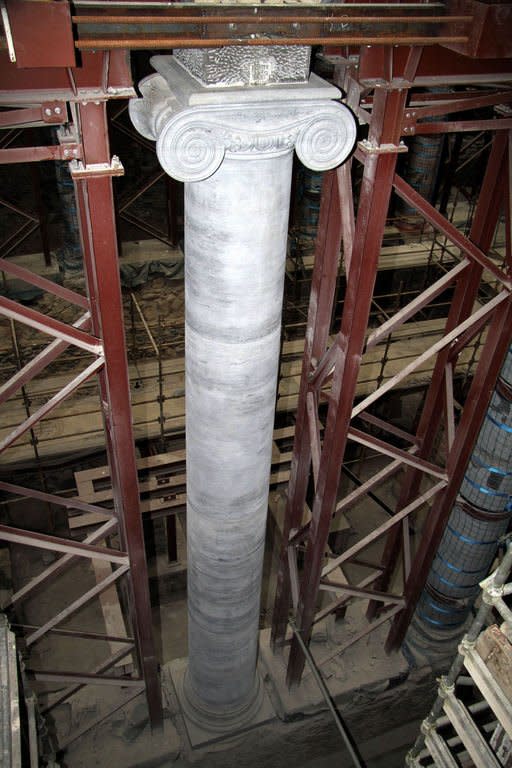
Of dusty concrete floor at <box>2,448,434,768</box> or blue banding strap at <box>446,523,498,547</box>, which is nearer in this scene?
blue banding strap at <box>446,523,498,547</box>

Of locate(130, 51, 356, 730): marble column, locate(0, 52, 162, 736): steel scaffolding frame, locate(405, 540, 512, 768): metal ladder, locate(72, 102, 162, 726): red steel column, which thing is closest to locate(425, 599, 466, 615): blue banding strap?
locate(130, 51, 356, 730): marble column

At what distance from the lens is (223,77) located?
4578 millimetres

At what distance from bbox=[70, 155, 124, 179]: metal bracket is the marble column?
36 cm

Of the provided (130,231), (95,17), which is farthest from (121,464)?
(130,231)

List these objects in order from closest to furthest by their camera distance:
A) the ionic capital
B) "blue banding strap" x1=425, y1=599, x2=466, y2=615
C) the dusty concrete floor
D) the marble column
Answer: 1. the ionic capital
2. the marble column
3. the dusty concrete floor
4. "blue banding strap" x1=425, y1=599, x2=466, y2=615

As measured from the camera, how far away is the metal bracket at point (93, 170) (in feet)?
15.1

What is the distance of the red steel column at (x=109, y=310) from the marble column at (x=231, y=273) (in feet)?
1.56

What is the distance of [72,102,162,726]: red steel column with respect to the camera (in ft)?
15.1

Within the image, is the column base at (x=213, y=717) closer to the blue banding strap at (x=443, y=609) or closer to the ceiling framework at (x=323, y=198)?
the ceiling framework at (x=323, y=198)

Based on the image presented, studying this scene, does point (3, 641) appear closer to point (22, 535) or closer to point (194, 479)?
Result: point (22, 535)

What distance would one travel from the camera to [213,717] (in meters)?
9.12

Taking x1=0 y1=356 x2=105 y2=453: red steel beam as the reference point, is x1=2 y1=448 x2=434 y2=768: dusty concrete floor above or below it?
below

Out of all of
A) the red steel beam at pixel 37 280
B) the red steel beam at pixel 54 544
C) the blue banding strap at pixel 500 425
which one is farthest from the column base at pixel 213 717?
the red steel beam at pixel 37 280

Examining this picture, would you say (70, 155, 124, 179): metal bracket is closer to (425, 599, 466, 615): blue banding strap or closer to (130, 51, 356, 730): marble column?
(130, 51, 356, 730): marble column
